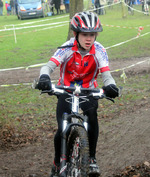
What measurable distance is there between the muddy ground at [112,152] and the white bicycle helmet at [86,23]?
80.4 inches

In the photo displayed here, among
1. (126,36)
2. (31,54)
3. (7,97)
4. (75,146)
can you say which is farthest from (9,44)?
(75,146)

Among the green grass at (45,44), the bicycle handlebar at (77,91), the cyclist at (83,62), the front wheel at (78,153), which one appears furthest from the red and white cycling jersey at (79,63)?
the green grass at (45,44)

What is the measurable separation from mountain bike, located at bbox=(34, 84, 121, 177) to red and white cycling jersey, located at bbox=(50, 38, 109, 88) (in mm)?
357

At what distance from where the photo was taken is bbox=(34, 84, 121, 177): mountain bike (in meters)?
3.75

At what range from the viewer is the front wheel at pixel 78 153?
12.2 ft

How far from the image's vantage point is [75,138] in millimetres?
4023

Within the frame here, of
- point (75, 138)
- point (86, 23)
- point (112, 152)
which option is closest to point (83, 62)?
point (86, 23)

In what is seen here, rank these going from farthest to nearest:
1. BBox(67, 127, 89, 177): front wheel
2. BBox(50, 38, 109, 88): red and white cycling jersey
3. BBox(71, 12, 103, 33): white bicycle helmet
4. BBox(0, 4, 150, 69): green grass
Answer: BBox(0, 4, 150, 69): green grass, BBox(50, 38, 109, 88): red and white cycling jersey, BBox(71, 12, 103, 33): white bicycle helmet, BBox(67, 127, 89, 177): front wheel

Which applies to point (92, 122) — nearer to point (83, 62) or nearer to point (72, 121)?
point (72, 121)

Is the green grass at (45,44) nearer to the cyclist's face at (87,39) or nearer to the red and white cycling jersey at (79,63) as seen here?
the red and white cycling jersey at (79,63)

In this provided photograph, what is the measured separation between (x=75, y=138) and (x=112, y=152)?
204 cm

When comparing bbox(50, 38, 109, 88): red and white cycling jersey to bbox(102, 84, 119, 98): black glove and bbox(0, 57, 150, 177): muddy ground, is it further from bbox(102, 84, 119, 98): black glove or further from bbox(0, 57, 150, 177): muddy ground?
bbox(0, 57, 150, 177): muddy ground

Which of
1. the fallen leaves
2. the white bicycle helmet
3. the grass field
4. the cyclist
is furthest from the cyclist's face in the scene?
the grass field

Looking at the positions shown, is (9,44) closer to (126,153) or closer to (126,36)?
(126,36)
